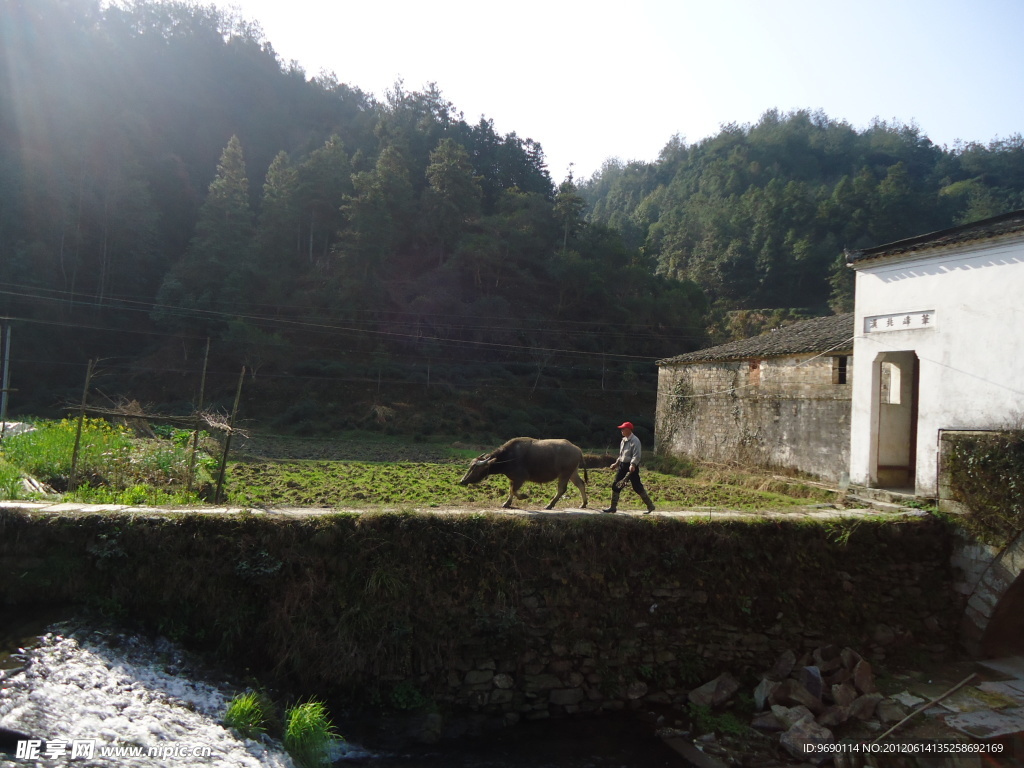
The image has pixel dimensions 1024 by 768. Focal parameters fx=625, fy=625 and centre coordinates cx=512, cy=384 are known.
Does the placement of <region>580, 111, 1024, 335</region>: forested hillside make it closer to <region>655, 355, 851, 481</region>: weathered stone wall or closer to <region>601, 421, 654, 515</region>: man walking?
<region>655, 355, 851, 481</region>: weathered stone wall

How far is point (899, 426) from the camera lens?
14.8 meters

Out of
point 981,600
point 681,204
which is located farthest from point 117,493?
point 681,204

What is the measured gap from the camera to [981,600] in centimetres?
1112

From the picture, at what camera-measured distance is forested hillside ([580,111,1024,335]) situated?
60.8 m

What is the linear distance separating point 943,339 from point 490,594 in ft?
32.5

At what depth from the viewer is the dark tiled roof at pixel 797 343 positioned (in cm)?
1644

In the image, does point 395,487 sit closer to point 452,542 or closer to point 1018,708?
point 452,542

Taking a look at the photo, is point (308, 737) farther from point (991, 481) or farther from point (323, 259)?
point (323, 259)

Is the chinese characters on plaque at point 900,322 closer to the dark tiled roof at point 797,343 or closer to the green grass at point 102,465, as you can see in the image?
the dark tiled roof at point 797,343

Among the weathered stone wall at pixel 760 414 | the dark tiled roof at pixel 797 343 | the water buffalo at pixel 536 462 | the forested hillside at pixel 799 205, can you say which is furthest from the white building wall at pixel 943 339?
the forested hillside at pixel 799 205

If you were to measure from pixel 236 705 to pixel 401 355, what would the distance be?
35.2 meters

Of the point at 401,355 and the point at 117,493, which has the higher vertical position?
the point at 401,355

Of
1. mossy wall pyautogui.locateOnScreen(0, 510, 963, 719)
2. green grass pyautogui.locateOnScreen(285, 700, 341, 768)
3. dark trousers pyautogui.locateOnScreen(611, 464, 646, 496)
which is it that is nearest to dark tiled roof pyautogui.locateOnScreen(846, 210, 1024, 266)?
mossy wall pyautogui.locateOnScreen(0, 510, 963, 719)

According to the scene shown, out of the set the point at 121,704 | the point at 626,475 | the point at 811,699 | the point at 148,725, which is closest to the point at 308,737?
the point at 148,725
